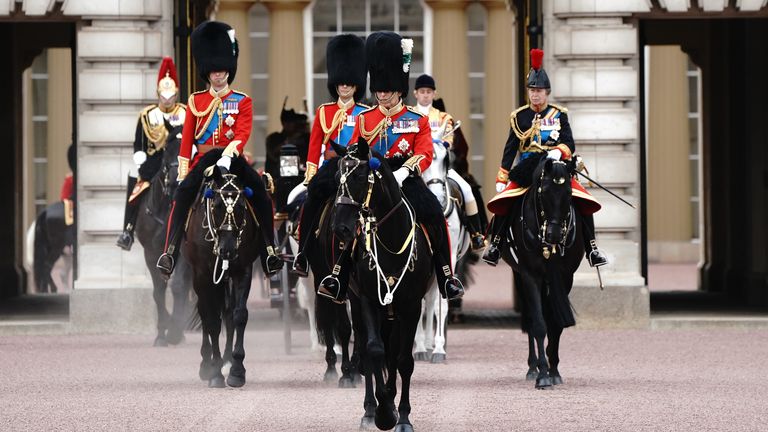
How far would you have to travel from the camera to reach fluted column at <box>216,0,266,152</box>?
117 feet

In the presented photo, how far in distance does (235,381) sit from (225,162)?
5.04ft

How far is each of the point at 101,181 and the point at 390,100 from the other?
7.34 metres

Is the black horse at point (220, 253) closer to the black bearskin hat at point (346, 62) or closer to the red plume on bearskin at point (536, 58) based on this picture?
the black bearskin hat at point (346, 62)

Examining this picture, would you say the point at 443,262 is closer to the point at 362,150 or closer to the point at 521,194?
the point at 362,150

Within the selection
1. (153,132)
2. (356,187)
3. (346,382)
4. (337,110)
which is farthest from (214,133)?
(356,187)

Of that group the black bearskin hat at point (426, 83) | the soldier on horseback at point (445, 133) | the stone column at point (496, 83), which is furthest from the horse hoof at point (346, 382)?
the stone column at point (496, 83)

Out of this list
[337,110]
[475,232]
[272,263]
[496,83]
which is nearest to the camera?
[337,110]

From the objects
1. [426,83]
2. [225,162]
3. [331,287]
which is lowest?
[331,287]

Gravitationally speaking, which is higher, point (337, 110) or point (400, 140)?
point (337, 110)

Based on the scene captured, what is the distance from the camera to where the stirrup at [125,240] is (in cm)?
1836

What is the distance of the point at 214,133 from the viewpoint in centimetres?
1504

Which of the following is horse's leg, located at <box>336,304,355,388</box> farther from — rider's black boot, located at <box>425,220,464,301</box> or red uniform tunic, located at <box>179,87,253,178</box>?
red uniform tunic, located at <box>179,87,253,178</box>

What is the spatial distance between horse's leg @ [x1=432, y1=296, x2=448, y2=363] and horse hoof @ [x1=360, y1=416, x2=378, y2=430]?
4582mm

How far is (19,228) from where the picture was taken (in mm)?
26250
